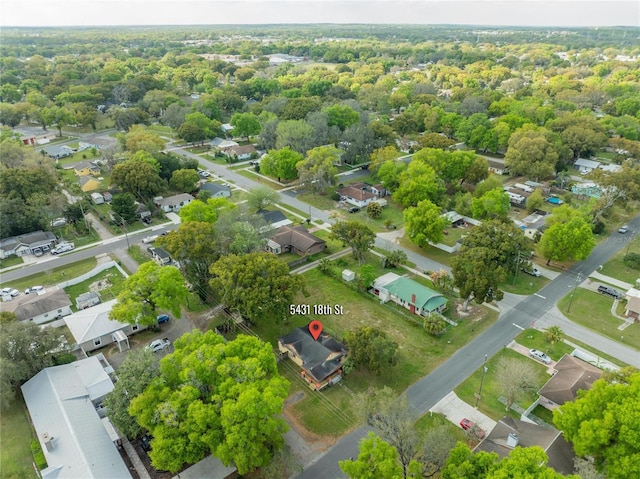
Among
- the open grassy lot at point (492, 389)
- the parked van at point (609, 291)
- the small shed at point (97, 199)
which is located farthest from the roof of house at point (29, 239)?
the parked van at point (609, 291)

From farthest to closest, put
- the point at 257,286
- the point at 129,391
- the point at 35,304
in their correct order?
the point at 35,304
the point at 257,286
the point at 129,391

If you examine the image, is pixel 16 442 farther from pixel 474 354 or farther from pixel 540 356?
pixel 540 356

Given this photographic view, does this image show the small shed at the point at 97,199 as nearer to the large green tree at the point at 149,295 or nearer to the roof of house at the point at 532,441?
the large green tree at the point at 149,295

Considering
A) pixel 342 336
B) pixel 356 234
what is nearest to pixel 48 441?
pixel 342 336

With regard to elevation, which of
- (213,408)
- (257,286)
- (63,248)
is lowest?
Result: (63,248)

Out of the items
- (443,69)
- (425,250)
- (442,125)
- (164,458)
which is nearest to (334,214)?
(425,250)

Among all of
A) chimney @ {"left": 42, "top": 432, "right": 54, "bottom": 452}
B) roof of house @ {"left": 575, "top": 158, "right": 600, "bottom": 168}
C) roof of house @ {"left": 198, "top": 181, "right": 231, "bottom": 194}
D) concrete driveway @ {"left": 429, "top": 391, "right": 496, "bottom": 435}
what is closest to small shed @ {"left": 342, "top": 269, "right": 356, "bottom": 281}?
concrete driveway @ {"left": 429, "top": 391, "right": 496, "bottom": 435}

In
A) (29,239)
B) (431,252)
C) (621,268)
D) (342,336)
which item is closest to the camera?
(342,336)
